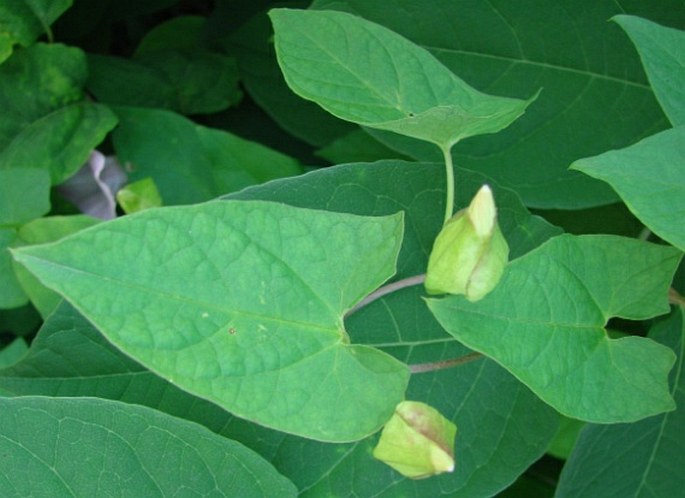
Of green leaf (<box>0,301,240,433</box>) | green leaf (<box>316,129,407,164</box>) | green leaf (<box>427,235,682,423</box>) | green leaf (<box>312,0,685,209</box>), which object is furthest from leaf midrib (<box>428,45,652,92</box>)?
green leaf (<box>0,301,240,433</box>)

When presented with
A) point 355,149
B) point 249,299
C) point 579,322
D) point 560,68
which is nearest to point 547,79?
point 560,68

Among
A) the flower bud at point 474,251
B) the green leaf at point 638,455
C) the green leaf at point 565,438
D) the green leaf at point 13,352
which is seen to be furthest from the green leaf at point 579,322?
the green leaf at point 13,352

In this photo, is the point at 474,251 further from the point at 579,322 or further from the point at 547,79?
the point at 547,79

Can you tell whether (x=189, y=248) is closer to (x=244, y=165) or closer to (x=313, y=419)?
(x=313, y=419)

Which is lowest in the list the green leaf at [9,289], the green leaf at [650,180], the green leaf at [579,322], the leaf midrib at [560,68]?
the green leaf at [9,289]

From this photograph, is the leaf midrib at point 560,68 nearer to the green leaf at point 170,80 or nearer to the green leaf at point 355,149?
the green leaf at point 355,149

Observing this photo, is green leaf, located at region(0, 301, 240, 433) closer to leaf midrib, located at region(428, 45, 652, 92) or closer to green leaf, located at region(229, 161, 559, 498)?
green leaf, located at region(229, 161, 559, 498)
